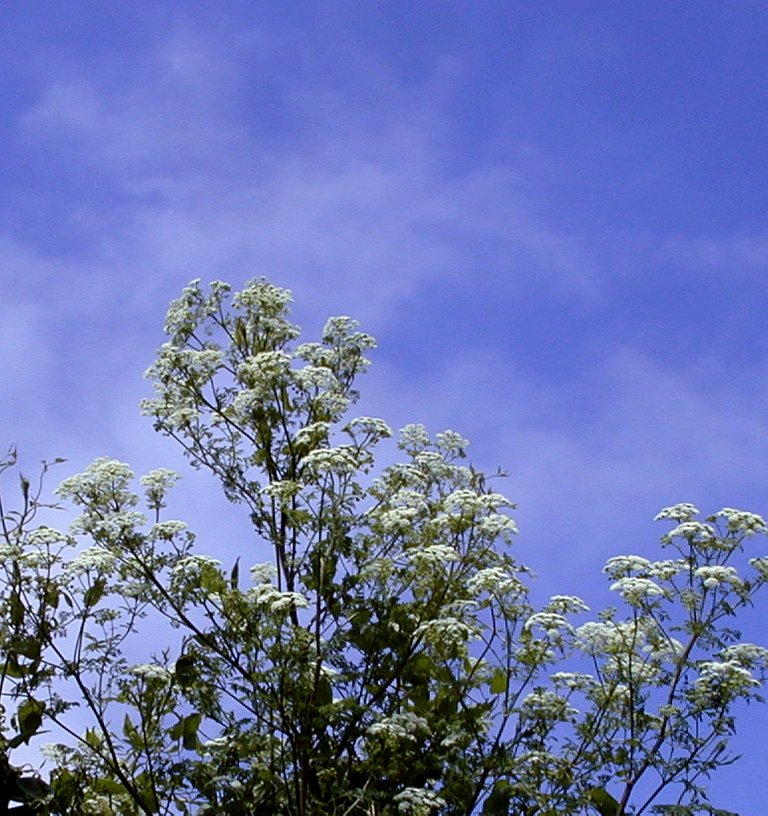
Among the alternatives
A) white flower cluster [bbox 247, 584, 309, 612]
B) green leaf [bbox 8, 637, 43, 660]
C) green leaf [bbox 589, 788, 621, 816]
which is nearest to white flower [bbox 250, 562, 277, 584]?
white flower cluster [bbox 247, 584, 309, 612]

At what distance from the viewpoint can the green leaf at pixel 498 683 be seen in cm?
925

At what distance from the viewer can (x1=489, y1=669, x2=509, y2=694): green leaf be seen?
9250 mm

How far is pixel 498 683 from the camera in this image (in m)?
9.34

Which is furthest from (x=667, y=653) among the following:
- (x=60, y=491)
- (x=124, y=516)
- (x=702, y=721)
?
(x=60, y=491)

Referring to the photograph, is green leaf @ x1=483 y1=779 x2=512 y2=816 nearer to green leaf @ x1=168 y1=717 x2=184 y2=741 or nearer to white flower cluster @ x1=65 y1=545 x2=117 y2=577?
green leaf @ x1=168 y1=717 x2=184 y2=741

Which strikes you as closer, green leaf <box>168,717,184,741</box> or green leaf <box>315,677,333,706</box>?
green leaf <box>315,677,333,706</box>

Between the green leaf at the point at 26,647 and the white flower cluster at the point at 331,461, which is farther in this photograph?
the green leaf at the point at 26,647

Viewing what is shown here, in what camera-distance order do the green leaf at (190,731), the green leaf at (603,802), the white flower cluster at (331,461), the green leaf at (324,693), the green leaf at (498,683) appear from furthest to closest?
1. the green leaf at (190,731)
2. the green leaf at (498,683)
3. the green leaf at (603,802)
4. the green leaf at (324,693)
5. the white flower cluster at (331,461)

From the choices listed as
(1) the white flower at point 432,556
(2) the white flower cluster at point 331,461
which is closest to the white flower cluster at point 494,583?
(1) the white flower at point 432,556

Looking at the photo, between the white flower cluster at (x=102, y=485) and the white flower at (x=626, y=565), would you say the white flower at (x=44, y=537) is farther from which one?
the white flower at (x=626, y=565)

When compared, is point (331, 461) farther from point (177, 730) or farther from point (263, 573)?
point (177, 730)

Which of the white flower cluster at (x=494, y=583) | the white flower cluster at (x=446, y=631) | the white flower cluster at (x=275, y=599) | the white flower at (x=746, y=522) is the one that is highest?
the white flower at (x=746, y=522)

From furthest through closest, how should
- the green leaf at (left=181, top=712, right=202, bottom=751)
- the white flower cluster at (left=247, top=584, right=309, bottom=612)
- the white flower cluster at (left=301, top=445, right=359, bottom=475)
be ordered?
the green leaf at (left=181, top=712, right=202, bottom=751) → the white flower cluster at (left=301, top=445, right=359, bottom=475) → the white flower cluster at (left=247, top=584, right=309, bottom=612)

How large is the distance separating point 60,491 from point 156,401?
3.99 ft
